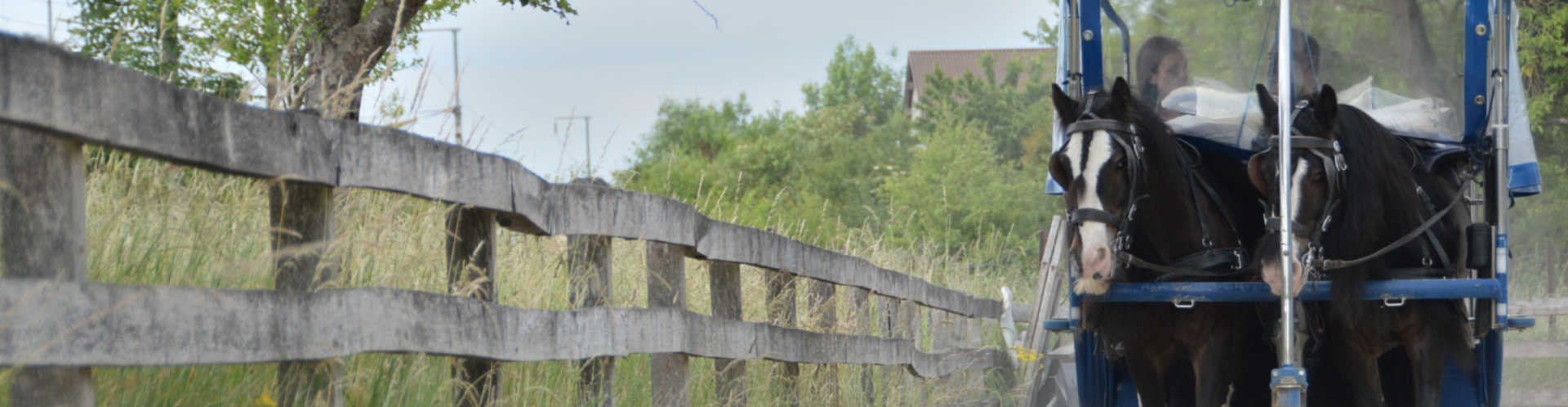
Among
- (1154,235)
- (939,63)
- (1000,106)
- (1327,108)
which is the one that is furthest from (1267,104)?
(939,63)

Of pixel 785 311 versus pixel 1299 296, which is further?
pixel 785 311

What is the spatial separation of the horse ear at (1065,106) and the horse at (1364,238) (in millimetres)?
648

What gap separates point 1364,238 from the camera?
4.08m

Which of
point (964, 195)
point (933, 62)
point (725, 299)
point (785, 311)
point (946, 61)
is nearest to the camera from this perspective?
point (725, 299)

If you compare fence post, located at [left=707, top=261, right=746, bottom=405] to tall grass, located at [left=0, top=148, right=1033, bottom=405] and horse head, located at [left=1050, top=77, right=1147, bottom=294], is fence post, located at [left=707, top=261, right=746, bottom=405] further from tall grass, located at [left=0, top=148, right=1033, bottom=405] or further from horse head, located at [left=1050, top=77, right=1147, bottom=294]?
horse head, located at [left=1050, top=77, right=1147, bottom=294]

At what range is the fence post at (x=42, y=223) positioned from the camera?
4.25 feet

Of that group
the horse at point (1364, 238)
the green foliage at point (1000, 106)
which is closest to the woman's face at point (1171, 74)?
the horse at point (1364, 238)

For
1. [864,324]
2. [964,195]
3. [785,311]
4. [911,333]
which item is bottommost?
[911,333]

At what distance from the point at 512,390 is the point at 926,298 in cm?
402

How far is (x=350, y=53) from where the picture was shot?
23.4ft

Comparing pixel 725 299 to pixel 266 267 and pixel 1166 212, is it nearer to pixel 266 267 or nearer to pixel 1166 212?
pixel 1166 212

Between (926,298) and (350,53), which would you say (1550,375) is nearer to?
(926,298)

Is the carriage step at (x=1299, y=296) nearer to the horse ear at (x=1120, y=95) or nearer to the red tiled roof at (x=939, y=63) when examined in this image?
the horse ear at (x=1120, y=95)

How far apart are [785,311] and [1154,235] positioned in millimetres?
1422
